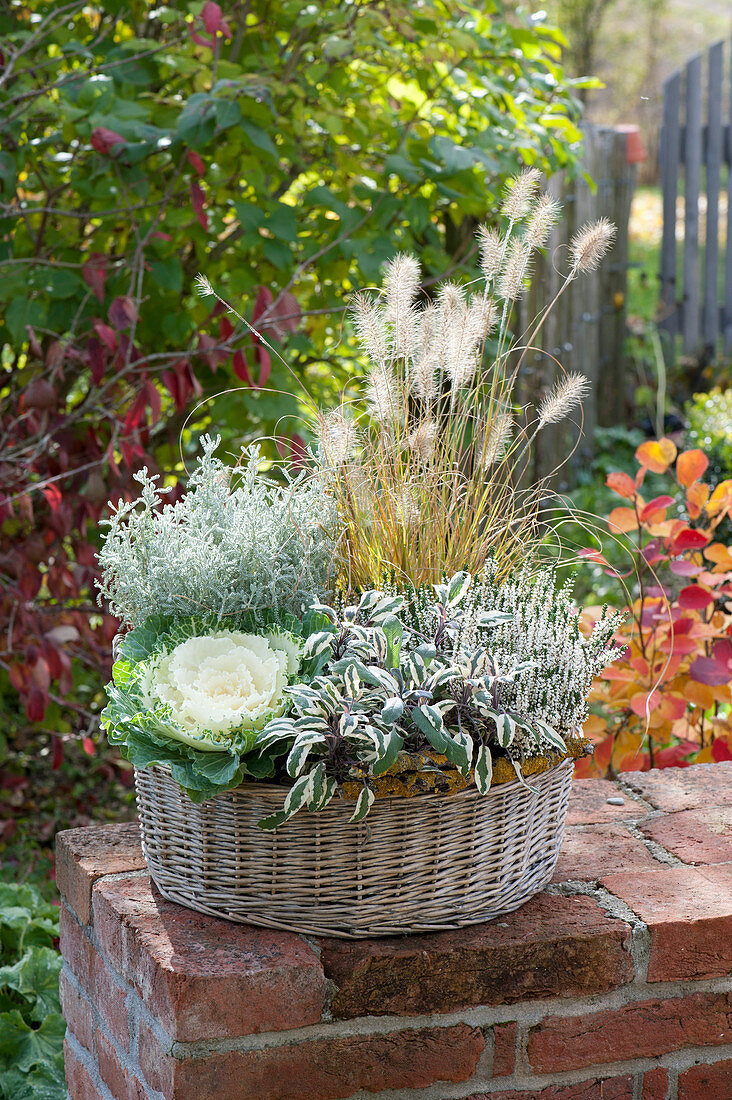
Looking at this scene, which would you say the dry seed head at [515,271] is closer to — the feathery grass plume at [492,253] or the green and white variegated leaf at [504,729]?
the feathery grass plume at [492,253]

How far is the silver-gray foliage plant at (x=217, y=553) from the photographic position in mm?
1346

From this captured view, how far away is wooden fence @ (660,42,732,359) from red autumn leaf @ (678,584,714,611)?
15.6ft

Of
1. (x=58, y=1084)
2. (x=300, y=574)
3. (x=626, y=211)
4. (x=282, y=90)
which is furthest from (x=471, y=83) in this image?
(x=626, y=211)

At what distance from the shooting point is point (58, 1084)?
177 centimetres

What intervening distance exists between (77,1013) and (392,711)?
0.82 metres

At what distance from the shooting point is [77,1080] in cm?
155

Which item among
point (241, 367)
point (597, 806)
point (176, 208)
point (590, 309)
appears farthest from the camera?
point (590, 309)

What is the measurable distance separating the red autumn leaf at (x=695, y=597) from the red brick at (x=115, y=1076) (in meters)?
1.37

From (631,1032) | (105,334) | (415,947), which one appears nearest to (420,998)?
(415,947)

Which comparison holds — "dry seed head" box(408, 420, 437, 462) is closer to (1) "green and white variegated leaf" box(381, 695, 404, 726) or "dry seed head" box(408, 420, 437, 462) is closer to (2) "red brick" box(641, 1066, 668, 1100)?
(1) "green and white variegated leaf" box(381, 695, 404, 726)

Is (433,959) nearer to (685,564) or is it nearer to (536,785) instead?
(536,785)

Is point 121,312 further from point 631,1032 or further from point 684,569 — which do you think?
point 631,1032

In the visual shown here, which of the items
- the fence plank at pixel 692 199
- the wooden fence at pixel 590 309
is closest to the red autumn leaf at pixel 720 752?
the wooden fence at pixel 590 309

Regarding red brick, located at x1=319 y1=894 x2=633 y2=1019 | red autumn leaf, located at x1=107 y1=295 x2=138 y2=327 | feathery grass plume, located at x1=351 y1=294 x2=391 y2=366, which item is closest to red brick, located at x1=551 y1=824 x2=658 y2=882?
red brick, located at x1=319 y1=894 x2=633 y2=1019
